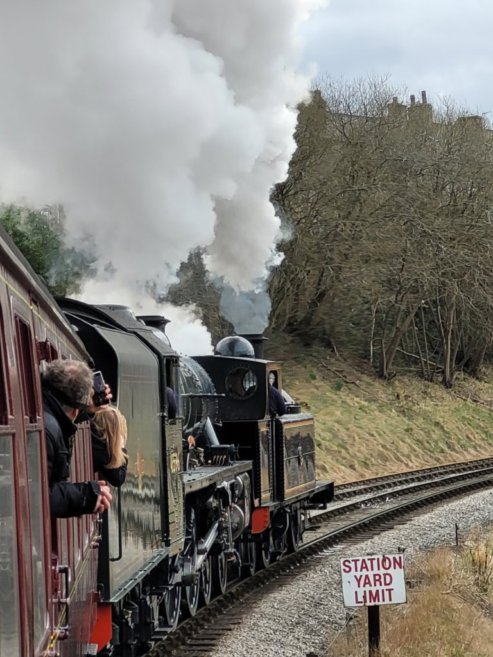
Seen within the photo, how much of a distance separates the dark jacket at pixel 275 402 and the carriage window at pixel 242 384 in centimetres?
37

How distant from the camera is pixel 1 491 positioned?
101 inches

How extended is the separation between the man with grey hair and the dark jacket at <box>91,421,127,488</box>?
3.40 ft

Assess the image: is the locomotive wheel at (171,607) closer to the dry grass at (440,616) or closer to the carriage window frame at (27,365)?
the dry grass at (440,616)

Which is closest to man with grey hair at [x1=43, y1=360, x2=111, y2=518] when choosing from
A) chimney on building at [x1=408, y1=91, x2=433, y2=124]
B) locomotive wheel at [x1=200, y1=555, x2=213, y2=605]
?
locomotive wheel at [x1=200, y1=555, x2=213, y2=605]

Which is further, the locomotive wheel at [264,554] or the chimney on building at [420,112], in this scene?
the chimney on building at [420,112]

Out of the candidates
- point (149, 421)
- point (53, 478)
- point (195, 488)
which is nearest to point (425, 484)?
point (195, 488)

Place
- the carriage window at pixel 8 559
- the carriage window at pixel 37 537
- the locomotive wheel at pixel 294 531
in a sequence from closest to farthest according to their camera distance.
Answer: the carriage window at pixel 8 559
the carriage window at pixel 37 537
the locomotive wheel at pixel 294 531

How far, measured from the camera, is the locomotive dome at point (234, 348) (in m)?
13.1

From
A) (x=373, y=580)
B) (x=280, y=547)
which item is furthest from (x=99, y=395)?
(x=280, y=547)

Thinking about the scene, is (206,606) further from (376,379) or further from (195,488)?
(376,379)

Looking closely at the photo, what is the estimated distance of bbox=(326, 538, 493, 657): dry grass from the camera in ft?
26.4

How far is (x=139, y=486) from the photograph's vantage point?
250 inches

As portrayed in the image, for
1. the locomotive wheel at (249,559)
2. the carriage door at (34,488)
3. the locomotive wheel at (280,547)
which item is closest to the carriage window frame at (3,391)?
the carriage door at (34,488)

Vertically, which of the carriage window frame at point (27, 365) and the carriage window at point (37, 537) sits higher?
the carriage window frame at point (27, 365)
